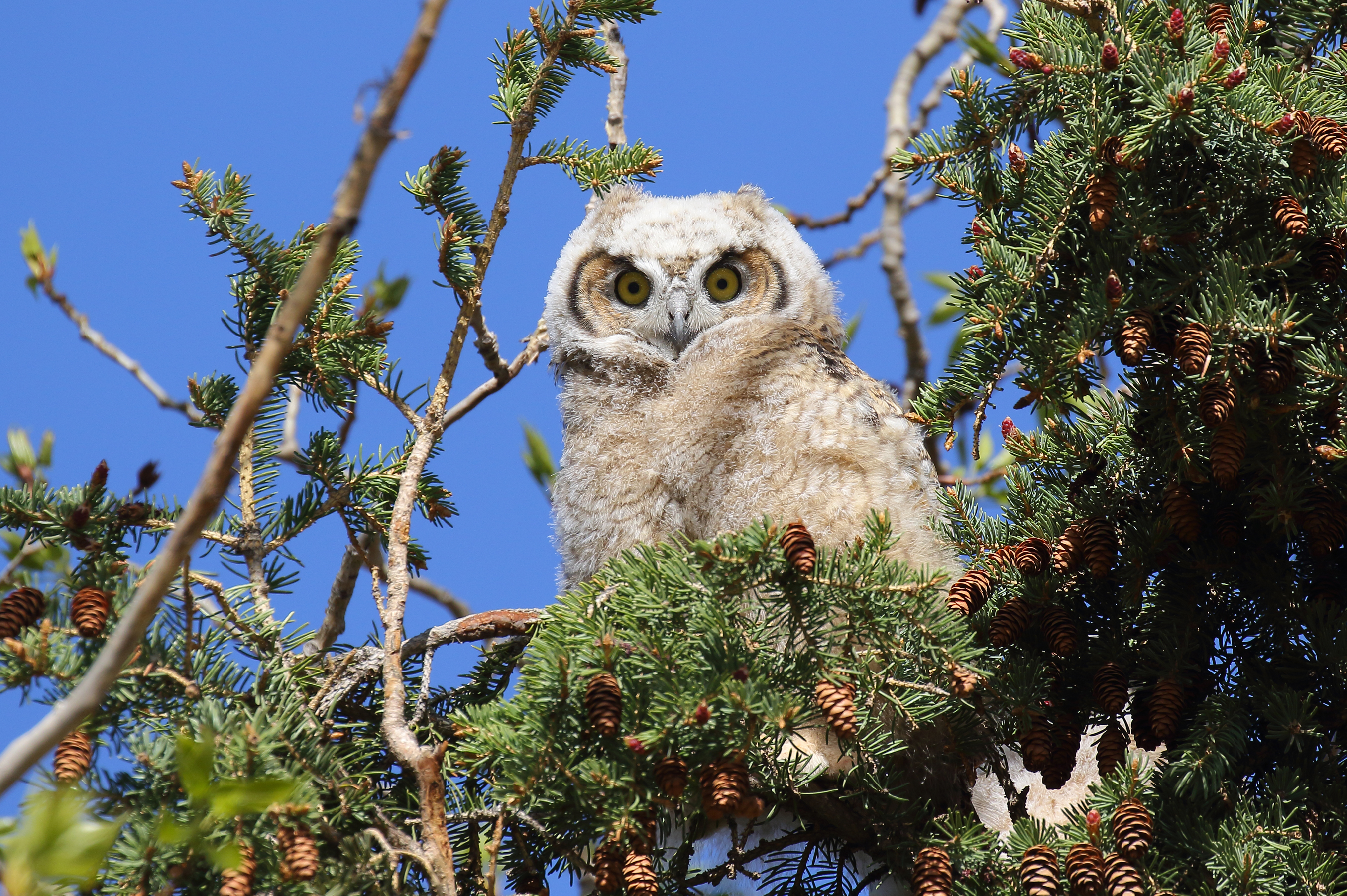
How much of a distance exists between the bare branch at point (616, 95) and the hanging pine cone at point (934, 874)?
2073 millimetres

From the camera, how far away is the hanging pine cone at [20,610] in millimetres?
1402

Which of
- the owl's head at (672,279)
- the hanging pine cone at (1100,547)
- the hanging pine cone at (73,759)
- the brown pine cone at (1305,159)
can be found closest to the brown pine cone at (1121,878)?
the hanging pine cone at (1100,547)

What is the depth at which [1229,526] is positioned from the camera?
1637mm

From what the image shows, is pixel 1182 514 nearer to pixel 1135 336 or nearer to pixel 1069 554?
pixel 1069 554

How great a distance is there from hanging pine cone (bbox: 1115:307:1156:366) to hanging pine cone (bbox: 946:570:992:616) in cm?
39

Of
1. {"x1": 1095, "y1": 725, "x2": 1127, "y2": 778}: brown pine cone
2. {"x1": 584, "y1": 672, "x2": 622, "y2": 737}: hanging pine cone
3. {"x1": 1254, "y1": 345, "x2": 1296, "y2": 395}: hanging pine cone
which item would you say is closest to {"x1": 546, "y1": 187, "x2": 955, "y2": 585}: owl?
{"x1": 584, "y1": 672, "x2": 622, "y2": 737}: hanging pine cone

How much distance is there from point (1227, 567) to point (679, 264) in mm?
1784

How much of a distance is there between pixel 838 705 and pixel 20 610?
3.53ft

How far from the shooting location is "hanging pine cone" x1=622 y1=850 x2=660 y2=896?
1358 millimetres

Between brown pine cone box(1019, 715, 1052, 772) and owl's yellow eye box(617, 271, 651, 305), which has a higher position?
owl's yellow eye box(617, 271, 651, 305)

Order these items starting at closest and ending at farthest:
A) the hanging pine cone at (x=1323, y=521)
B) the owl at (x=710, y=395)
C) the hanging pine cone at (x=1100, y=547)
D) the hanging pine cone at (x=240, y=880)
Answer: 1. the hanging pine cone at (x=240, y=880)
2. the hanging pine cone at (x=1323, y=521)
3. the hanging pine cone at (x=1100, y=547)
4. the owl at (x=710, y=395)

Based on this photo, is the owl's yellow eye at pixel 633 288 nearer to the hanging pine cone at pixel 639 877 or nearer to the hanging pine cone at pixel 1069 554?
the hanging pine cone at pixel 1069 554

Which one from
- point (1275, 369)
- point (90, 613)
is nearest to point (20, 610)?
point (90, 613)

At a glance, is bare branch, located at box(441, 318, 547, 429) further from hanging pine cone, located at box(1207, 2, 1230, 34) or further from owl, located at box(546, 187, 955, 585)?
hanging pine cone, located at box(1207, 2, 1230, 34)
